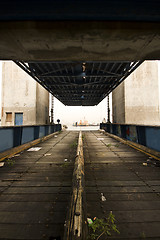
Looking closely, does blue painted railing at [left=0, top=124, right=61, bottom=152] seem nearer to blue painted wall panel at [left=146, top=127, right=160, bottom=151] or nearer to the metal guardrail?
the metal guardrail

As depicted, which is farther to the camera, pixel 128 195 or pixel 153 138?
pixel 153 138

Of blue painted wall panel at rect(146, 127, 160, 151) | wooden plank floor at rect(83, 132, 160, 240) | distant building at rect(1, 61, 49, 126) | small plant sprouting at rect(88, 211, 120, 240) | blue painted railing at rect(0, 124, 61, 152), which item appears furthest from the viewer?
distant building at rect(1, 61, 49, 126)

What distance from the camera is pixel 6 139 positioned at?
5.46 meters

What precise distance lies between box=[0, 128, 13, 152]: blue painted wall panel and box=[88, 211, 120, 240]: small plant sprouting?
5290 mm

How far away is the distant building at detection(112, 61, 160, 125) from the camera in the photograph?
1463 centimetres

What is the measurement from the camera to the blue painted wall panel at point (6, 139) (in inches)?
204

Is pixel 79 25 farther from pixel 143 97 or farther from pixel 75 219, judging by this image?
pixel 143 97

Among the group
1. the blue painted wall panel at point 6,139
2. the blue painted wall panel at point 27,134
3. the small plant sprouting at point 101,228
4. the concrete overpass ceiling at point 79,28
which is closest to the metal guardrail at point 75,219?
the small plant sprouting at point 101,228

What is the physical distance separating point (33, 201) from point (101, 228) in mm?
1559

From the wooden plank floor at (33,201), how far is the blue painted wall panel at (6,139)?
151 centimetres

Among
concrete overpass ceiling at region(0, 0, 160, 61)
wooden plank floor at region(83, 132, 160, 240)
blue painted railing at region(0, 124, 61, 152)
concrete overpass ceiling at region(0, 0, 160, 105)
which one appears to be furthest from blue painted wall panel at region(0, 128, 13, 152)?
wooden plank floor at region(83, 132, 160, 240)

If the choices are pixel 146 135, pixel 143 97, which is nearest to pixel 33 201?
pixel 146 135

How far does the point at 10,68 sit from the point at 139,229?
21623 millimetres

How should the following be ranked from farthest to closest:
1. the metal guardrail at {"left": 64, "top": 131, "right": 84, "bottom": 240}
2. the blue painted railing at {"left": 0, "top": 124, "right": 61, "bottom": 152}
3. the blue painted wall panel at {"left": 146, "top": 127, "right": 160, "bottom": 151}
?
the blue painted railing at {"left": 0, "top": 124, "right": 61, "bottom": 152} → the blue painted wall panel at {"left": 146, "top": 127, "right": 160, "bottom": 151} → the metal guardrail at {"left": 64, "top": 131, "right": 84, "bottom": 240}
